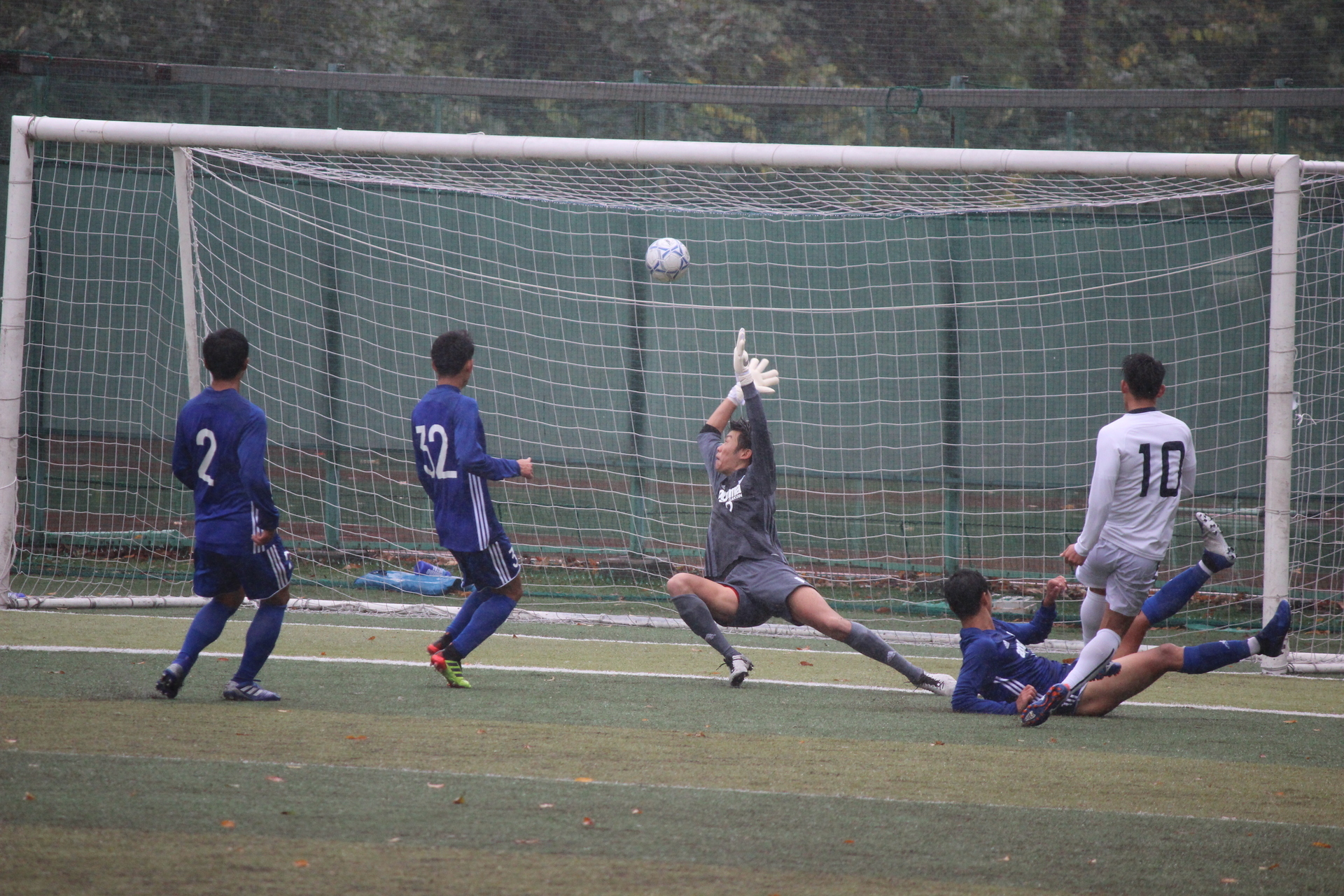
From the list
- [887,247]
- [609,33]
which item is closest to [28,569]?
[887,247]

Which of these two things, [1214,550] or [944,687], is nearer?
[1214,550]

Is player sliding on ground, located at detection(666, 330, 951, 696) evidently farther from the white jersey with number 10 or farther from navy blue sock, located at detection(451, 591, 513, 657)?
the white jersey with number 10

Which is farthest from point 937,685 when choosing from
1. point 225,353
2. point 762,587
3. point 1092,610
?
point 225,353

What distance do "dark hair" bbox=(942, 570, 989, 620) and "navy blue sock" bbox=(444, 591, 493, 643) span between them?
2264 millimetres

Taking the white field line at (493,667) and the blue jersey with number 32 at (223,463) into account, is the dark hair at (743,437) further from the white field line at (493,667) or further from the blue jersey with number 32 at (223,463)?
the blue jersey with number 32 at (223,463)

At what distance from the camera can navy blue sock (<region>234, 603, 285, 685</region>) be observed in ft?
19.6

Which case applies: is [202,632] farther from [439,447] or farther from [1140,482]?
[1140,482]

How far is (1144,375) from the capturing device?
6469 mm

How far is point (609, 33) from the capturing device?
807 inches

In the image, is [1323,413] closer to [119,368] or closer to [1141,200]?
[1141,200]

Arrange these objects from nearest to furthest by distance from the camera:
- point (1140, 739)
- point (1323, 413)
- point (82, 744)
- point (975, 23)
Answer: point (82, 744)
point (1140, 739)
point (1323, 413)
point (975, 23)

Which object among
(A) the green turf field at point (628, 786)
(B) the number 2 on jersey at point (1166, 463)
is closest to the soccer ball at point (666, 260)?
(A) the green turf field at point (628, 786)

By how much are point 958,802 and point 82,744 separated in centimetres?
314

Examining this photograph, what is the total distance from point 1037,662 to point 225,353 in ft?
13.4
